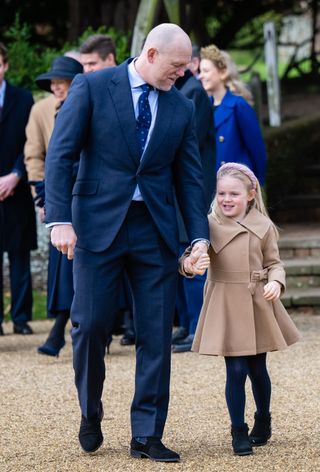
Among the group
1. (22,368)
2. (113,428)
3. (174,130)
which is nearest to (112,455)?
(113,428)

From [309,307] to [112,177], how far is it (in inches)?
190

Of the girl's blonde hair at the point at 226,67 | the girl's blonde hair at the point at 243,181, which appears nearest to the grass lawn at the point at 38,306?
the girl's blonde hair at the point at 226,67

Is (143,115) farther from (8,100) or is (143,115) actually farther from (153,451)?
(8,100)

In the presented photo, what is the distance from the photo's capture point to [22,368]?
759 cm

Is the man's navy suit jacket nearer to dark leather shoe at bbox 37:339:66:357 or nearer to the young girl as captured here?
the young girl

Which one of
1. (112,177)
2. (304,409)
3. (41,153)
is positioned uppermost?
(112,177)

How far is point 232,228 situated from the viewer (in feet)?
17.5

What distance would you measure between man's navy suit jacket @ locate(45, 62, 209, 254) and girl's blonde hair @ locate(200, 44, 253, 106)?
2.83 metres

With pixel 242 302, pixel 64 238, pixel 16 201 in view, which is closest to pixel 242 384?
pixel 242 302

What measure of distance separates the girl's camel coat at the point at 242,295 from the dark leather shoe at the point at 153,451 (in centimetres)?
43

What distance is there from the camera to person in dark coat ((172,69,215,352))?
768cm

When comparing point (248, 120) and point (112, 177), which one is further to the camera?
point (248, 120)

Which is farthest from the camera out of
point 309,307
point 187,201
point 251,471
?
point 309,307

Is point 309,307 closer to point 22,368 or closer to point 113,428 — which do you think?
point 22,368
